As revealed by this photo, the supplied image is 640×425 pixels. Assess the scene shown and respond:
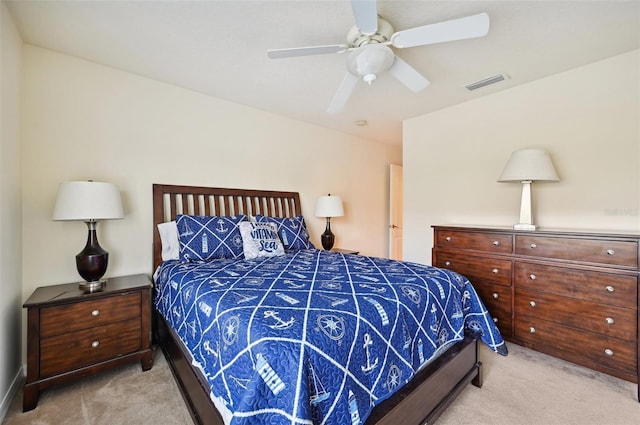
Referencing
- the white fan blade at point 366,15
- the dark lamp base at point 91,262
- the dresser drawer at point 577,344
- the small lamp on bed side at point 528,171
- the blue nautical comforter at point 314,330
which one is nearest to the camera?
the blue nautical comforter at point 314,330

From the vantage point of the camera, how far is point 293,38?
2041mm

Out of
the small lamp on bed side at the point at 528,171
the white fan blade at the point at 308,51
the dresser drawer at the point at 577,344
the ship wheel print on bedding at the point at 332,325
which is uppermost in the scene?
the white fan blade at the point at 308,51

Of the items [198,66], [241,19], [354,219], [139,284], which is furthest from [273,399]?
[354,219]

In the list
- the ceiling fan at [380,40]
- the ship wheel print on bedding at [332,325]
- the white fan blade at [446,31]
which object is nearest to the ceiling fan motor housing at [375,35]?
the ceiling fan at [380,40]

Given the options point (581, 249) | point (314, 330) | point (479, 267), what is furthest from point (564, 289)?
point (314, 330)

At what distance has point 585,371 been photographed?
215 cm

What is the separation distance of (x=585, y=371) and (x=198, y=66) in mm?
4100

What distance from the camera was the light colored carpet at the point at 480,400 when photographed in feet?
5.38

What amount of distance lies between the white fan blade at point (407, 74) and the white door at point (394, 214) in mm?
2910

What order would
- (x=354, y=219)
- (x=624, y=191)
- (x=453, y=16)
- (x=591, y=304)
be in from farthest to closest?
(x=354, y=219), (x=624, y=191), (x=591, y=304), (x=453, y=16)

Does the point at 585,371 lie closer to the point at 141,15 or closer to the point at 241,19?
the point at 241,19

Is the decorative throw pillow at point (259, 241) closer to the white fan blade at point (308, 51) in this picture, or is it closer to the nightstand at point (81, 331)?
the nightstand at point (81, 331)

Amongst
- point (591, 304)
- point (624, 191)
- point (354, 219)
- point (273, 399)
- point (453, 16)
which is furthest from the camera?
point (354, 219)

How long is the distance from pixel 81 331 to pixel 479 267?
10.9 feet
